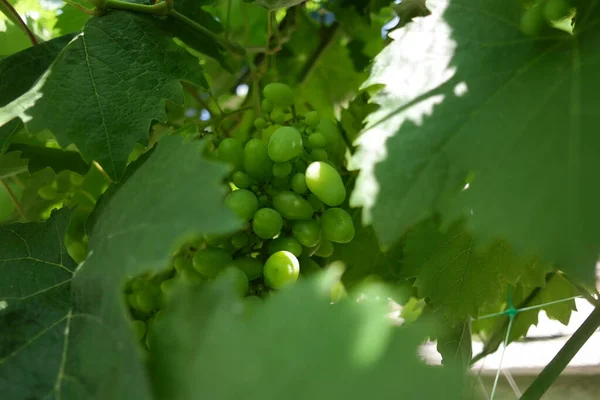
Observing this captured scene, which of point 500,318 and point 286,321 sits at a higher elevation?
point 286,321

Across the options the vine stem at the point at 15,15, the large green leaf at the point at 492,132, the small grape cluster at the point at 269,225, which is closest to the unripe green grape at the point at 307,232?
the small grape cluster at the point at 269,225

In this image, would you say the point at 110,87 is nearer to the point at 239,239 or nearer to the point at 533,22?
the point at 239,239

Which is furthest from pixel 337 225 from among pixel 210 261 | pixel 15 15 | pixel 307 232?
pixel 15 15

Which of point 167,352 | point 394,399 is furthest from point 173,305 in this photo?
point 394,399

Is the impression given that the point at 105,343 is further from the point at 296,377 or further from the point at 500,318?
the point at 500,318

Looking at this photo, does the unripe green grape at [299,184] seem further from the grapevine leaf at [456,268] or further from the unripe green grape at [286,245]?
the grapevine leaf at [456,268]

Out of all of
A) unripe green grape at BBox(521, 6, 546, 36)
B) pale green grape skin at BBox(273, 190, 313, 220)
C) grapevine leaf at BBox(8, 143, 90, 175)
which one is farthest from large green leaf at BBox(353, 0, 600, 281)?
grapevine leaf at BBox(8, 143, 90, 175)

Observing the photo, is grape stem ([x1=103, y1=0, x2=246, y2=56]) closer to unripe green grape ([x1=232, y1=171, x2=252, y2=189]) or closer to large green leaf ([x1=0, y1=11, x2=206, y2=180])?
large green leaf ([x1=0, y1=11, x2=206, y2=180])
